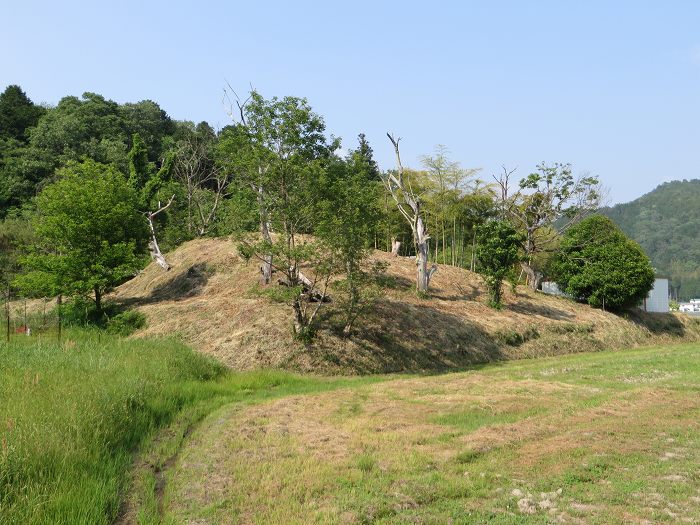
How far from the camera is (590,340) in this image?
2848 centimetres

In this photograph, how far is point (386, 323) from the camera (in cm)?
2216

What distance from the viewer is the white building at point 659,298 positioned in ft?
135

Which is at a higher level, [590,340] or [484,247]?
[484,247]

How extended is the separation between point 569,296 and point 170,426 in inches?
1273

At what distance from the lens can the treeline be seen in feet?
64.2

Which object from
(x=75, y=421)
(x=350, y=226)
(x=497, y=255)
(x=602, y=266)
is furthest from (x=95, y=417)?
(x=602, y=266)

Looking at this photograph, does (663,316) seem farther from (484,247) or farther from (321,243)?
(321,243)

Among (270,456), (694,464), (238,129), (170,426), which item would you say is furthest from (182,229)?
(694,464)

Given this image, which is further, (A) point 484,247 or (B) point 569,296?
(B) point 569,296

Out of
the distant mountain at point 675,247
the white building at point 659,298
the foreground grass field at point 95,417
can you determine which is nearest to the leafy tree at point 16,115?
the foreground grass field at point 95,417

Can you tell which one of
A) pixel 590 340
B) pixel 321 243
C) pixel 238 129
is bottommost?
pixel 590 340

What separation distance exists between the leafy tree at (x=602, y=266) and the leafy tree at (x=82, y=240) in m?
26.8

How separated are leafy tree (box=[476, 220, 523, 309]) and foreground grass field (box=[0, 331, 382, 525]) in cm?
1559

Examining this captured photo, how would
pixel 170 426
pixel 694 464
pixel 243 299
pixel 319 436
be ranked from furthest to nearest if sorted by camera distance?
pixel 243 299 < pixel 170 426 < pixel 319 436 < pixel 694 464
